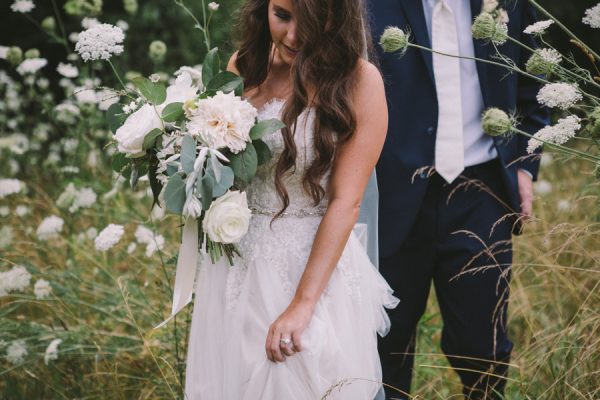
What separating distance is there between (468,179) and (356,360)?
2.72 feet

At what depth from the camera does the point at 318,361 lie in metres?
2.05

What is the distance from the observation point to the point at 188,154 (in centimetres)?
191

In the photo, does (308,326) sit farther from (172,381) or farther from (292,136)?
(172,381)

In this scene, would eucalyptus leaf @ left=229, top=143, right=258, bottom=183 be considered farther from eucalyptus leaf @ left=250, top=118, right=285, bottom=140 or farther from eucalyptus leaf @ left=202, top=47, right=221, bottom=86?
eucalyptus leaf @ left=202, top=47, right=221, bottom=86

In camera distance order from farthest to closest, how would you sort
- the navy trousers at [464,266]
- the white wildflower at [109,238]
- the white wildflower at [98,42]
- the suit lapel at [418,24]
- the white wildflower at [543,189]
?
the white wildflower at [543,189]
the white wildflower at [109,238]
the navy trousers at [464,266]
the suit lapel at [418,24]
the white wildflower at [98,42]

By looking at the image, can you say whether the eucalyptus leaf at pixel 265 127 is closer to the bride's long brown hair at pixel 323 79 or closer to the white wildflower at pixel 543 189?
the bride's long brown hair at pixel 323 79

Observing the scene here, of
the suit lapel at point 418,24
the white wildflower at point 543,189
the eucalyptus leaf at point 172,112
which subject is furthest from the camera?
the white wildflower at point 543,189

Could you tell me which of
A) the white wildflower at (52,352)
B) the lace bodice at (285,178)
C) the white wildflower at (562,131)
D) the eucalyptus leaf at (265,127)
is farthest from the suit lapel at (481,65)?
the white wildflower at (52,352)

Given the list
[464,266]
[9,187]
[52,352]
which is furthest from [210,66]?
[9,187]

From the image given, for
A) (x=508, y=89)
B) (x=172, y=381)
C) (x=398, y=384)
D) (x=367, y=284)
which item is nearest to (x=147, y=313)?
(x=172, y=381)

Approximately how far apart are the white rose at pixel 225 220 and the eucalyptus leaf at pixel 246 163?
8 centimetres

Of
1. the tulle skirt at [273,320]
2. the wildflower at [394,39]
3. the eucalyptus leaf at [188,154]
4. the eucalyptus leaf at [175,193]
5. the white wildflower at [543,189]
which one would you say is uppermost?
the wildflower at [394,39]

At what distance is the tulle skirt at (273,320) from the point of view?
80.9 inches

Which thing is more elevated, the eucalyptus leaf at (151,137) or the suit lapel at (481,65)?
the suit lapel at (481,65)
